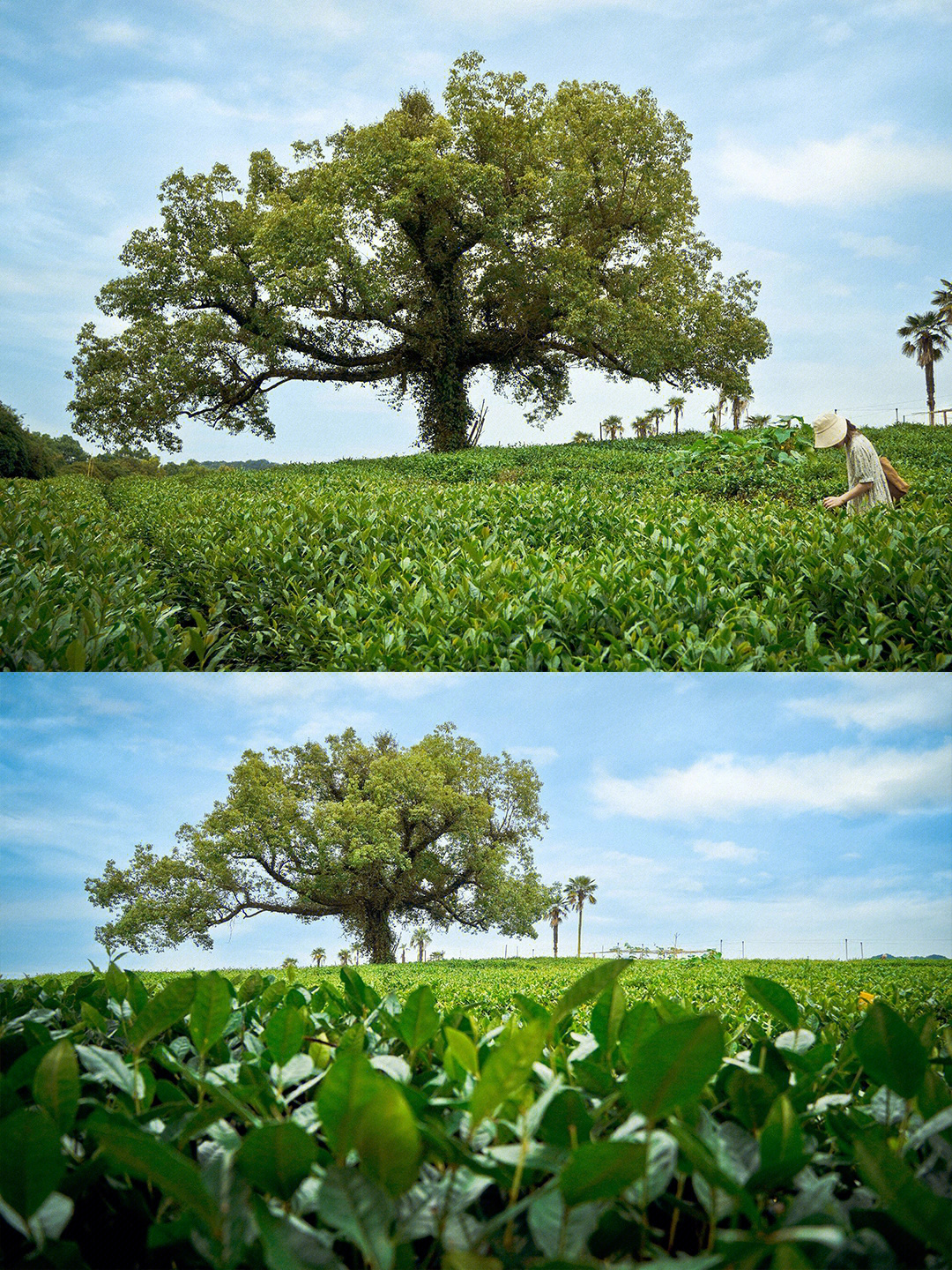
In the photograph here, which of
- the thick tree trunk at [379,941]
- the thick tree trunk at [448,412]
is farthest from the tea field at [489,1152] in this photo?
the thick tree trunk at [448,412]

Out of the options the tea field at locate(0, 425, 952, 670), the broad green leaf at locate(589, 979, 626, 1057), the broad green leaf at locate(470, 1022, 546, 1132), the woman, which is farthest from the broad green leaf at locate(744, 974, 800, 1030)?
the woman

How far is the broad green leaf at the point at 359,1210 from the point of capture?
0.58 metres

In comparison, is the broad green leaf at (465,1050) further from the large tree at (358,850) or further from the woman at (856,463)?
the woman at (856,463)

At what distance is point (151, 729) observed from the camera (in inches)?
171

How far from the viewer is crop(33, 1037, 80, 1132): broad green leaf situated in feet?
2.43

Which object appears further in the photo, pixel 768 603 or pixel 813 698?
pixel 813 698

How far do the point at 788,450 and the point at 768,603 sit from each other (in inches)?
169

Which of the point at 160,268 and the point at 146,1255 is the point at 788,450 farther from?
the point at 160,268

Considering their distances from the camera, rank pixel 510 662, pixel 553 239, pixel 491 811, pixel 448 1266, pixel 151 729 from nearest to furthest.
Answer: pixel 448 1266 < pixel 510 662 < pixel 151 729 < pixel 491 811 < pixel 553 239

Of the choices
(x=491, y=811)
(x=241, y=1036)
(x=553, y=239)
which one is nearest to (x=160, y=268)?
(x=553, y=239)

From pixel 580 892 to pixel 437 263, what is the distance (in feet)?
36.1

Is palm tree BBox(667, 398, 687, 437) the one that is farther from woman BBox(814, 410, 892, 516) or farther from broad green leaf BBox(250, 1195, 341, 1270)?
broad green leaf BBox(250, 1195, 341, 1270)

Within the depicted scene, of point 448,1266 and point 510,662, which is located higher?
point 510,662

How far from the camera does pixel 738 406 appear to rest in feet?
36.9
